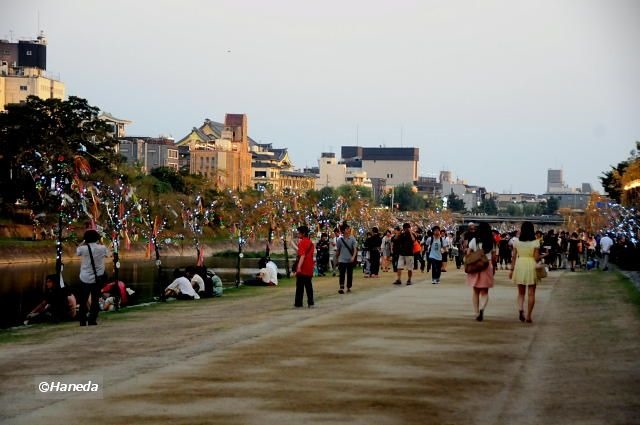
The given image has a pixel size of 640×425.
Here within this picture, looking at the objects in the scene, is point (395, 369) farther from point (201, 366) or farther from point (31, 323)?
point (31, 323)

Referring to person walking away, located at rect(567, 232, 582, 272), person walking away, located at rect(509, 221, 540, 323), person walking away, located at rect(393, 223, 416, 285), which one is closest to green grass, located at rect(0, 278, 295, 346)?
person walking away, located at rect(393, 223, 416, 285)

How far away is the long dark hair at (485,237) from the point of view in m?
19.4

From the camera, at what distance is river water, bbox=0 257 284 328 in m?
35.0

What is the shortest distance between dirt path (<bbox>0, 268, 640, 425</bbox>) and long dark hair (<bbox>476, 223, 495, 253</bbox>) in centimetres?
130

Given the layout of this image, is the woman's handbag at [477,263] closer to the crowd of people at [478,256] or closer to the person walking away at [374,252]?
the crowd of people at [478,256]

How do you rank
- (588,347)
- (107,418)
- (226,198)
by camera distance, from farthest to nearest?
1. (226,198)
2. (588,347)
3. (107,418)

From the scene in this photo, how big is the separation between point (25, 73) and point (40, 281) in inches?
4090

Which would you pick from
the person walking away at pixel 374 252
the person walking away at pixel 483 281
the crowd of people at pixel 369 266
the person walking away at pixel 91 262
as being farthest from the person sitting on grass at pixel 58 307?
the person walking away at pixel 374 252

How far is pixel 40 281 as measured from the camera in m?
51.6

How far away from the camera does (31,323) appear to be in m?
22.7

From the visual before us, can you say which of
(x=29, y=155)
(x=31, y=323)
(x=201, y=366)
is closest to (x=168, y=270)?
(x=29, y=155)

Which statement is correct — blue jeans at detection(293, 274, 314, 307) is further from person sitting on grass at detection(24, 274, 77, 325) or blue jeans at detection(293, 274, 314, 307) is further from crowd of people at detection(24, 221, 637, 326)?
person sitting on grass at detection(24, 274, 77, 325)

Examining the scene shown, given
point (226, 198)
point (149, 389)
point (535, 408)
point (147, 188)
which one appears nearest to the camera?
point (535, 408)

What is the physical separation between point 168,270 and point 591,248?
→ 81.2 ft
